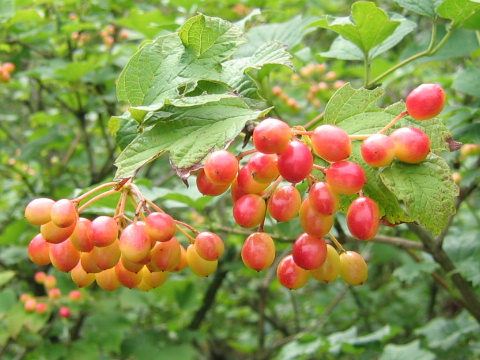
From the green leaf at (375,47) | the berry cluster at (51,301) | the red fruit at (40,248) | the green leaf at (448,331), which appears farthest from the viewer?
the green leaf at (448,331)

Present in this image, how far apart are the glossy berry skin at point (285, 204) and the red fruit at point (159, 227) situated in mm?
190

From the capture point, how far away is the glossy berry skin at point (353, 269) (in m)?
0.95

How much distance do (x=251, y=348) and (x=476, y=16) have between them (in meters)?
3.84

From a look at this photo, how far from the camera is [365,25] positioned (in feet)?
4.62

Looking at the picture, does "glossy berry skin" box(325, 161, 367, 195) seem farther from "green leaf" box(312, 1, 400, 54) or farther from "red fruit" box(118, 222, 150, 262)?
"green leaf" box(312, 1, 400, 54)

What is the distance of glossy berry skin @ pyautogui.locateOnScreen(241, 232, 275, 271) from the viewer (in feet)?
3.01

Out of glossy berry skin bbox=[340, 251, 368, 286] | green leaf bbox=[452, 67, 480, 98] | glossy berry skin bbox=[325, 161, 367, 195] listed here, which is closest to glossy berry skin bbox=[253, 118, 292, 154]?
glossy berry skin bbox=[325, 161, 367, 195]

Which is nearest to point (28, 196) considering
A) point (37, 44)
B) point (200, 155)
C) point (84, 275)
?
point (37, 44)

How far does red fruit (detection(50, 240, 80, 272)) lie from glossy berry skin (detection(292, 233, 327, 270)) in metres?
0.44

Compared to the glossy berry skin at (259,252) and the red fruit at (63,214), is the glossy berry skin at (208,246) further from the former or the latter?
the red fruit at (63,214)

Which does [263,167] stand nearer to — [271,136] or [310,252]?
[271,136]

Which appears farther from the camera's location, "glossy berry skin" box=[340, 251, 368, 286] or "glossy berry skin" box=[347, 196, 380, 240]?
"glossy berry skin" box=[340, 251, 368, 286]

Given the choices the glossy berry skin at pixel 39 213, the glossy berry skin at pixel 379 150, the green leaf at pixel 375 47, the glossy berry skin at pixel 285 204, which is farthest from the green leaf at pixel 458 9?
the glossy berry skin at pixel 39 213

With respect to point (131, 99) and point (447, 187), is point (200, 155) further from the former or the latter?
point (447, 187)
